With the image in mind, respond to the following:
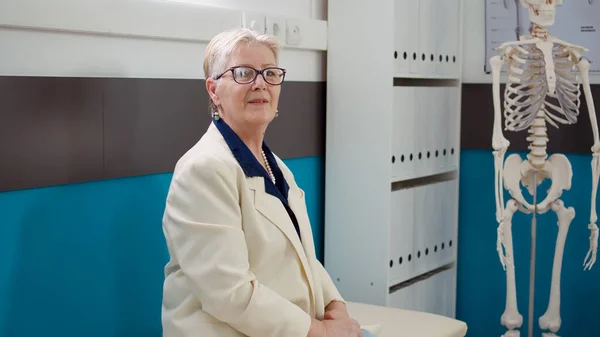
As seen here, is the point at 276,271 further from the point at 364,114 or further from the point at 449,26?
the point at 449,26

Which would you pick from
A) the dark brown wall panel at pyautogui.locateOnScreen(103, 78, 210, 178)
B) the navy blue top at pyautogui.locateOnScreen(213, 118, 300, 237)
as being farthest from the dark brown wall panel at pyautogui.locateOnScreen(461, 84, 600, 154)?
the navy blue top at pyautogui.locateOnScreen(213, 118, 300, 237)

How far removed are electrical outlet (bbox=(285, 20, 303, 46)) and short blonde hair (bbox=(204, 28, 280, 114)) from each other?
0.86 meters

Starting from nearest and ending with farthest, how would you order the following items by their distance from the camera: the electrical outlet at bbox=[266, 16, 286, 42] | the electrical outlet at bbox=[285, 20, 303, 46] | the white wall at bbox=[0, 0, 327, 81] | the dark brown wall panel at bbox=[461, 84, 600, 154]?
the white wall at bbox=[0, 0, 327, 81] < the electrical outlet at bbox=[266, 16, 286, 42] < the electrical outlet at bbox=[285, 20, 303, 46] < the dark brown wall panel at bbox=[461, 84, 600, 154]

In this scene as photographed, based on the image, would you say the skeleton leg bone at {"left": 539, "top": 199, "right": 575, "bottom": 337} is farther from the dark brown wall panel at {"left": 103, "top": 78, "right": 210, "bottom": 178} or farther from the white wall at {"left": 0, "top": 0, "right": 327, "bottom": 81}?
the dark brown wall panel at {"left": 103, "top": 78, "right": 210, "bottom": 178}

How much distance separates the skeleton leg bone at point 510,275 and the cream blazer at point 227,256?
130cm

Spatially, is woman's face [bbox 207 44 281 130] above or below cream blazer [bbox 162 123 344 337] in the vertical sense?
above

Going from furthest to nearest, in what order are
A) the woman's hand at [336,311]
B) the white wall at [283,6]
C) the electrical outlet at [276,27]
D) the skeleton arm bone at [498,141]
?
the skeleton arm bone at [498,141] → the electrical outlet at [276,27] → the white wall at [283,6] → the woman's hand at [336,311]

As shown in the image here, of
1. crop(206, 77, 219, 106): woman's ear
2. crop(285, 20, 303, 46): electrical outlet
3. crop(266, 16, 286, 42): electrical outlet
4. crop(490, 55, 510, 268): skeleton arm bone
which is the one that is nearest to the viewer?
crop(206, 77, 219, 106): woman's ear

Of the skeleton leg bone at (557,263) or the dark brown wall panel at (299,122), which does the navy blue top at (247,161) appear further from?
the skeleton leg bone at (557,263)

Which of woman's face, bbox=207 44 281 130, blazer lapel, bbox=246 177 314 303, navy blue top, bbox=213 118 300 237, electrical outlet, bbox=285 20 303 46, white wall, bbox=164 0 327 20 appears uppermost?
white wall, bbox=164 0 327 20

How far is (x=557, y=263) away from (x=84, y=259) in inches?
74.3

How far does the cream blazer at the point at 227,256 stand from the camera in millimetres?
2211

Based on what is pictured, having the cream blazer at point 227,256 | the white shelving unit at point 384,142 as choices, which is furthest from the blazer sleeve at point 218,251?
the white shelving unit at point 384,142

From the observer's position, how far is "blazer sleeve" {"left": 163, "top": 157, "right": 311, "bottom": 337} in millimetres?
2205
